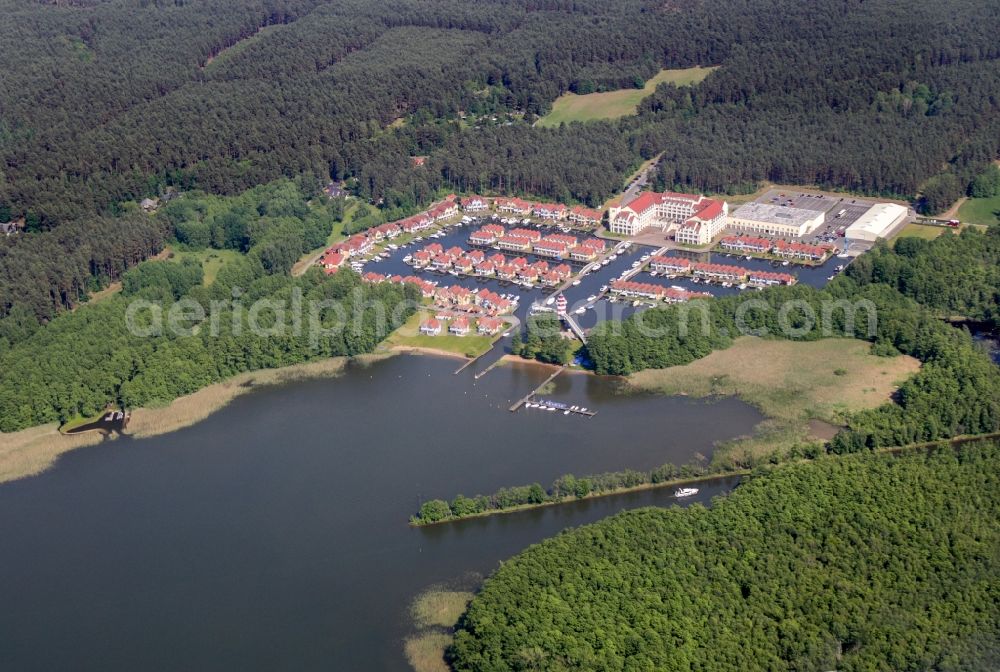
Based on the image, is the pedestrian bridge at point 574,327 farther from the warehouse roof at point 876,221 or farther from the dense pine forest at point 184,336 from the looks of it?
the warehouse roof at point 876,221

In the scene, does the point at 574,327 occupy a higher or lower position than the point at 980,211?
higher

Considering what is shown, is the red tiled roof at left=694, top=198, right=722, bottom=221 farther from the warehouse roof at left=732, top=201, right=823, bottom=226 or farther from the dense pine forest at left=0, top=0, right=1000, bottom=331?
the dense pine forest at left=0, top=0, right=1000, bottom=331

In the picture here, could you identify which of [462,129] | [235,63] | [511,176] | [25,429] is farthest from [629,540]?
[235,63]

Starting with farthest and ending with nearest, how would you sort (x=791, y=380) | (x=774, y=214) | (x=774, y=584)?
(x=774, y=214), (x=791, y=380), (x=774, y=584)

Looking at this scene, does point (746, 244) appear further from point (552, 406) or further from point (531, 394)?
point (552, 406)

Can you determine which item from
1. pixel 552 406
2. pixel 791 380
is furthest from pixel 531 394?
pixel 791 380

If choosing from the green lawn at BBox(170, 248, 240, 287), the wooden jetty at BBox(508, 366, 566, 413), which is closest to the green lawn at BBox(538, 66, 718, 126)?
the green lawn at BBox(170, 248, 240, 287)

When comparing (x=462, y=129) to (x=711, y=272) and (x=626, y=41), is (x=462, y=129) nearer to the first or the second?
(x=626, y=41)
